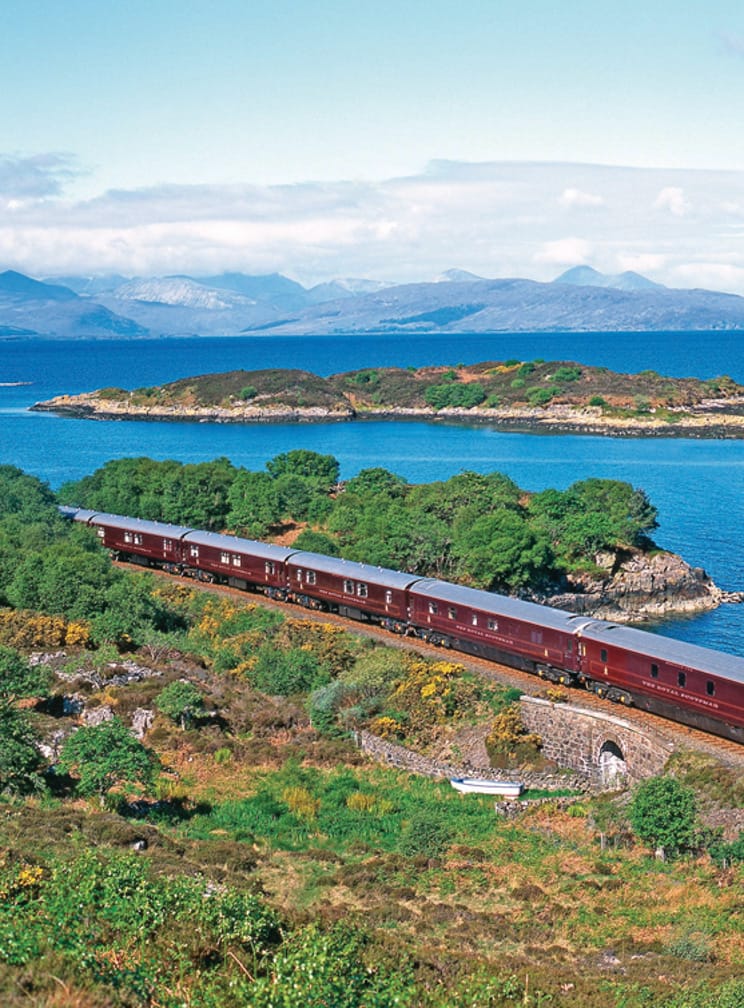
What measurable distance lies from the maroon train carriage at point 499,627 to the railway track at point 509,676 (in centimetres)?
55

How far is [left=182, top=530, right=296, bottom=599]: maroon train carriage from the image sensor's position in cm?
5406

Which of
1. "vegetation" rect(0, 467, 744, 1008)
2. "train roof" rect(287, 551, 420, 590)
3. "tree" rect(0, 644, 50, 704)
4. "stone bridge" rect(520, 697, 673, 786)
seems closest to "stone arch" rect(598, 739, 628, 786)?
"stone bridge" rect(520, 697, 673, 786)

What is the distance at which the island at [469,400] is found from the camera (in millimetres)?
144750

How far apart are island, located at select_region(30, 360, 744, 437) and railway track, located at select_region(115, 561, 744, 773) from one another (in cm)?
9357

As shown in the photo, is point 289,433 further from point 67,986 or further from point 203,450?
point 67,986

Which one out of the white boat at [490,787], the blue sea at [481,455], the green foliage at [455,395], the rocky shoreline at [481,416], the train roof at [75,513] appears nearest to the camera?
the white boat at [490,787]

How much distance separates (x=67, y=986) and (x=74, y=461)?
107571 mm

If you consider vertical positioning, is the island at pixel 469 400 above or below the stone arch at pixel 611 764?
above

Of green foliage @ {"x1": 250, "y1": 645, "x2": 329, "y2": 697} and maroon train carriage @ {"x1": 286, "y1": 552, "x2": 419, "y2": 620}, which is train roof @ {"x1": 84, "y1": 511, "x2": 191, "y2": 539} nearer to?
maroon train carriage @ {"x1": 286, "y1": 552, "x2": 419, "y2": 620}

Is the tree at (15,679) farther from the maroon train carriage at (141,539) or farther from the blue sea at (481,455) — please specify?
the blue sea at (481,455)

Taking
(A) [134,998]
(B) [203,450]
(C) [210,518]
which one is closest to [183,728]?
(A) [134,998]

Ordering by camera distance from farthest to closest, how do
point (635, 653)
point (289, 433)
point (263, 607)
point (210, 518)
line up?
point (289, 433) → point (210, 518) → point (263, 607) → point (635, 653)

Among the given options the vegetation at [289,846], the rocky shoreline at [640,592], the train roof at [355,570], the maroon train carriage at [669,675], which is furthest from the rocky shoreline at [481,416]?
the maroon train carriage at [669,675]

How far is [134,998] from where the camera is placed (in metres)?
16.2
